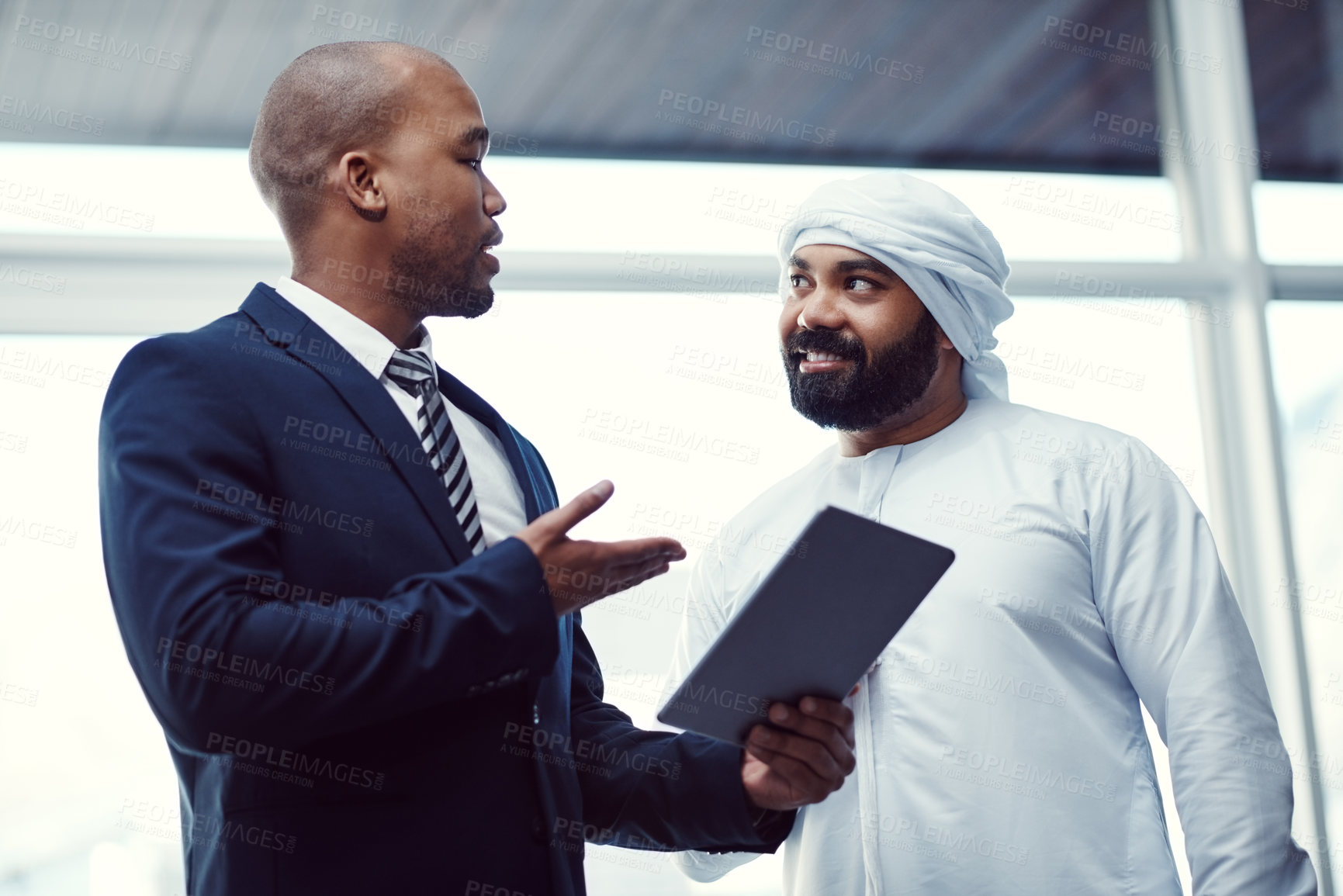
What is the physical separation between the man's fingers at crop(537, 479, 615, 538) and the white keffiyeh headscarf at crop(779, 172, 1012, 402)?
1.34 m

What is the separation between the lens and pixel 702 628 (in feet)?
8.02

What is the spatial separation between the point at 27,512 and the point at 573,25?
7.83ft

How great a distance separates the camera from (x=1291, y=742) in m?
3.99

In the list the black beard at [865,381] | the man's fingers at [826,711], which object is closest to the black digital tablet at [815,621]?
the man's fingers at [826,711]

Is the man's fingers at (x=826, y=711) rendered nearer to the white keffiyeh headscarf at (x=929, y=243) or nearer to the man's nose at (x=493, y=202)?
the man's nose at (x=493, y=202)

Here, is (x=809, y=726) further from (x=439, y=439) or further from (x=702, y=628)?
(x=702, y=628)

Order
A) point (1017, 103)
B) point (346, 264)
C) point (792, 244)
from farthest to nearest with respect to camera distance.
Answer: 1. point (1017, 103)
2. point (792, 244)
3. point (346, 264)

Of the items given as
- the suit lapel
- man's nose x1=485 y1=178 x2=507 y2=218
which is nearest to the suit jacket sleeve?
the suit lapel

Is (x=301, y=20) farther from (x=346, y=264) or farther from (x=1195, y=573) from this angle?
(x=1195, y=573)

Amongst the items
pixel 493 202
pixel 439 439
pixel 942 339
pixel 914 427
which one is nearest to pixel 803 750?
pixel 439 439

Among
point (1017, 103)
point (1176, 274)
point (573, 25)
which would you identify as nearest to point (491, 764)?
point (573, 25)

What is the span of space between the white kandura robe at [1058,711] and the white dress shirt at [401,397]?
0.88 m

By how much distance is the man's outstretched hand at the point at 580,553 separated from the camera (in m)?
1.23

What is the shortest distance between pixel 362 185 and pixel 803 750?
99 centimetres
